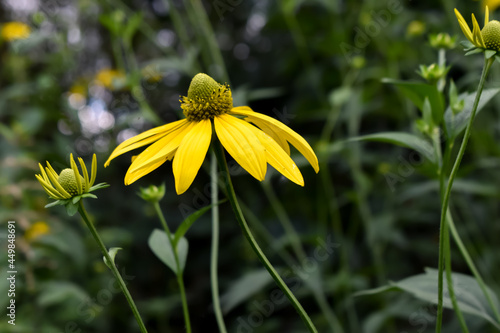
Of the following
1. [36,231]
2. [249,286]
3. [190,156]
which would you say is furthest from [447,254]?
[36,231]

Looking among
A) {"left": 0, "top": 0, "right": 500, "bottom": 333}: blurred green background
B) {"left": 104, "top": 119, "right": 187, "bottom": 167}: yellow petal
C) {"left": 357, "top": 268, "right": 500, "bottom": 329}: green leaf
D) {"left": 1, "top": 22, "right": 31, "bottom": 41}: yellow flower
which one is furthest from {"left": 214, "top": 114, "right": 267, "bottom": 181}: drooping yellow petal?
{"left": 1, "top": 22, "right": 31, "bottom": 41}: yellow flower

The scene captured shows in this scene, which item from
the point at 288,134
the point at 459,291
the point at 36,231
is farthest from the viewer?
the point at 36,231

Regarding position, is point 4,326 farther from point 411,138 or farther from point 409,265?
point 409,265

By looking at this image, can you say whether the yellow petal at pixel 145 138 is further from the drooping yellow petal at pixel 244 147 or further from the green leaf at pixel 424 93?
the green leaf at pixel 424 93

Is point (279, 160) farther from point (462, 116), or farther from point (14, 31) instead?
point (14, 31)

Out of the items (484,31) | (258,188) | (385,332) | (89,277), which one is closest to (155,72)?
(258,188)

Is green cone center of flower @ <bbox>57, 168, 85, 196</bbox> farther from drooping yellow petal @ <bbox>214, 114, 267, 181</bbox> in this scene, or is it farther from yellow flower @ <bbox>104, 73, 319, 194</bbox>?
drooping yellow petal @ <bbox>214, 114, 267, 181</bbox>
